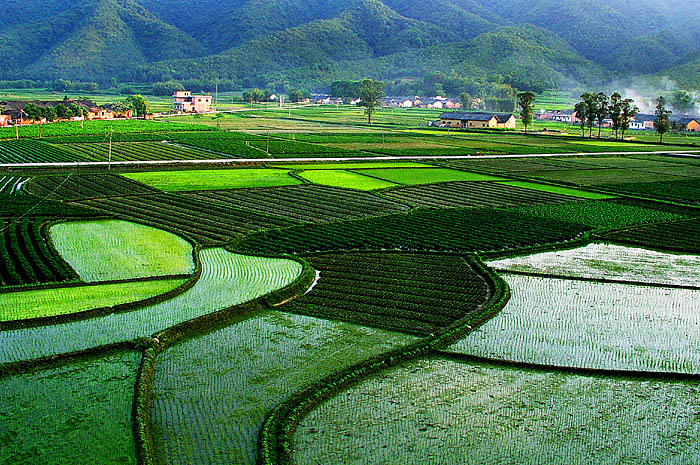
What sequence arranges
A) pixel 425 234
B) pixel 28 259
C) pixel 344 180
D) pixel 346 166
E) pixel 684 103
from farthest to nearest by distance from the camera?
pixel 684 103, pixel 346 166, pixel 344 180, pixel 425 234, pixel 28 259

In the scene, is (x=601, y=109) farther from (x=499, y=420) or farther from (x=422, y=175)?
(x=499, y=420)

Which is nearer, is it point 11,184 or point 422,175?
point 11,184

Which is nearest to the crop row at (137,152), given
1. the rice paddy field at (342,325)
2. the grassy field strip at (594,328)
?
the rice paddy field at (342,325)

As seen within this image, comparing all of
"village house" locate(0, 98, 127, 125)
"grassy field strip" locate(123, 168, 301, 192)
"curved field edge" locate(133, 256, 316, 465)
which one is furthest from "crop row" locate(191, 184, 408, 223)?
"village house" locate(0, 98, 127, 125)

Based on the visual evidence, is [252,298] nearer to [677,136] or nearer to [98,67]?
[677,136]

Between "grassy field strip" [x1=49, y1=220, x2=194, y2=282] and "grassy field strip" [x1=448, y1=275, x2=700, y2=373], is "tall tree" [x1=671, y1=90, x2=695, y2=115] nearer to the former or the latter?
"grassy field strip" [x1=448, y1=275, x2=700, y2=373]

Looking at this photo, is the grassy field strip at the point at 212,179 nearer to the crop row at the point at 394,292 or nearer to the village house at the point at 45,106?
the crop row at the point at 394,292

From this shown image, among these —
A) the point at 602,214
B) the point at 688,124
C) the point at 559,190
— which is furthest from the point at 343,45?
the point at 602,214
